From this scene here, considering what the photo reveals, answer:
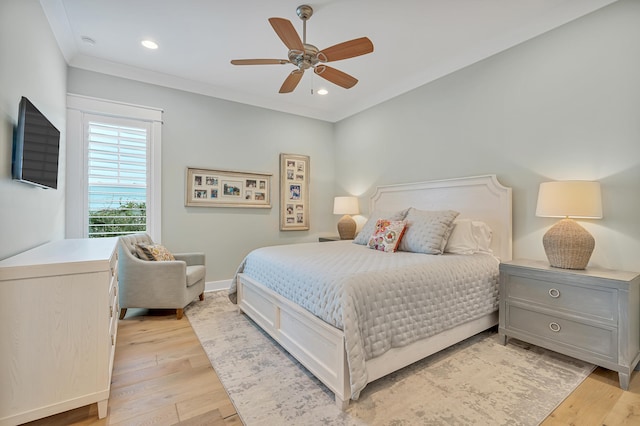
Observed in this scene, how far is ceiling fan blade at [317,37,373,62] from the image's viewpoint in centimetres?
205

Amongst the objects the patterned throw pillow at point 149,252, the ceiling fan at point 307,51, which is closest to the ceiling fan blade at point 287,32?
the ceiling fan at point 307,51

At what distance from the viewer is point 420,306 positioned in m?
1.95

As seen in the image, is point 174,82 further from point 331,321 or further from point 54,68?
point 331,321

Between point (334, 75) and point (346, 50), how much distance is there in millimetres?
372

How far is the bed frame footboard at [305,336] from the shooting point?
1.63 m

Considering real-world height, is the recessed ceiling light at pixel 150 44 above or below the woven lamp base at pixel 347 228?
above

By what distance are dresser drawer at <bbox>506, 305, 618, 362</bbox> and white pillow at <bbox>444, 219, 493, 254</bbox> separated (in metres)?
0.61

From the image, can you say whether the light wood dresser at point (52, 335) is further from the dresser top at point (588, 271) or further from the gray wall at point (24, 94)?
the dresser top at point (588, 271)

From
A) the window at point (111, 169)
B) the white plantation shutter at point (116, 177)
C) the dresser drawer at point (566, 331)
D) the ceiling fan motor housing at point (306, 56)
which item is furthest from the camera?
the white plantation shutter at point (116, 177)

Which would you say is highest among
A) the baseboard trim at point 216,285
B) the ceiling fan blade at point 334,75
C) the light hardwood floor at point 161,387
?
the ceiling fan blade at point 334,75

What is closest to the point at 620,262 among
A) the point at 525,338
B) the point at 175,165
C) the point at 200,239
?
the point at 525,338

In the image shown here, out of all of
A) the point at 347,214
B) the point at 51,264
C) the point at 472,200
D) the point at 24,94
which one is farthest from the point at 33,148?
the point at 472,200

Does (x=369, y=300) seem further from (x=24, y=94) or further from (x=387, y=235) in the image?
(x=24, y=94)

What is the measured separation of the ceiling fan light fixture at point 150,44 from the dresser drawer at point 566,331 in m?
4.06
